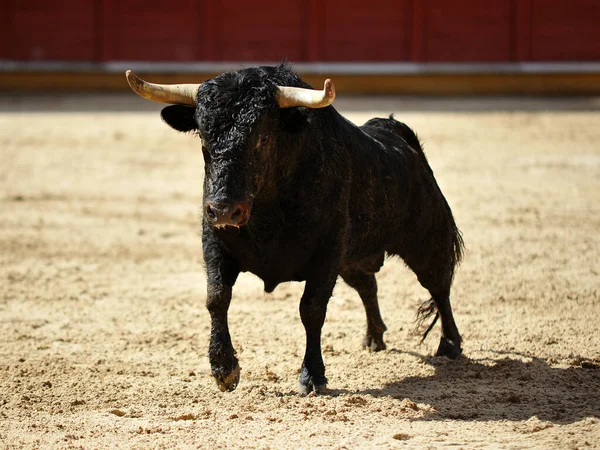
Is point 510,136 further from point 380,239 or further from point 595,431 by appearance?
point 595,431

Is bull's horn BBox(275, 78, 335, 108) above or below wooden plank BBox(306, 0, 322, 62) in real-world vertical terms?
below

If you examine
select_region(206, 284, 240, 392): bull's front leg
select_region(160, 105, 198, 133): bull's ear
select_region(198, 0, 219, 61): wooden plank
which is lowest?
select_region(206, 284, 240, 392): bull's front leg

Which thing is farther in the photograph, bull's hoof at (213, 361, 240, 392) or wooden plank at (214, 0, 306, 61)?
wooden plank at (214, 0, 306, 61)

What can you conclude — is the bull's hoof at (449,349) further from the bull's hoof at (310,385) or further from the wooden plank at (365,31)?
the wooden plank at (365,31)

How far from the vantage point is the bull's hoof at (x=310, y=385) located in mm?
4512

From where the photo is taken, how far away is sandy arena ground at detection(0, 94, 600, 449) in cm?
411

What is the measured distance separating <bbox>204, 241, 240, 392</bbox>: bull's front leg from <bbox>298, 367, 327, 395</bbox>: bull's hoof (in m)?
0.29

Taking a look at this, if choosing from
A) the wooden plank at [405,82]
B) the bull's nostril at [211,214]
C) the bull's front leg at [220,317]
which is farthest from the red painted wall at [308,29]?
the bull's nostril at [211,214]

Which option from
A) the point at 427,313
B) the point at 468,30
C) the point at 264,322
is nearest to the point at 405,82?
the point at 468,30

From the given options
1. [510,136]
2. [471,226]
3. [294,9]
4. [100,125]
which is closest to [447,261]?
[471,226]

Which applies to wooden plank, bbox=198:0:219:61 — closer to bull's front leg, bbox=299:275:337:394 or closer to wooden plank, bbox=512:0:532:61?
wooden plank, bbox=512:0:532:61

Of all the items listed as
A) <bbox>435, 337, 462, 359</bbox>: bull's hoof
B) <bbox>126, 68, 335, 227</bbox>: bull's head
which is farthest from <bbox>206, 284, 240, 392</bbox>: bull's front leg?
<bbox>435, 337, 462, 359</bbox>: bull's hoof

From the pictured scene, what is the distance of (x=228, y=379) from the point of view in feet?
14.8

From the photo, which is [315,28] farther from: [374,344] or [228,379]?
[228,379]
